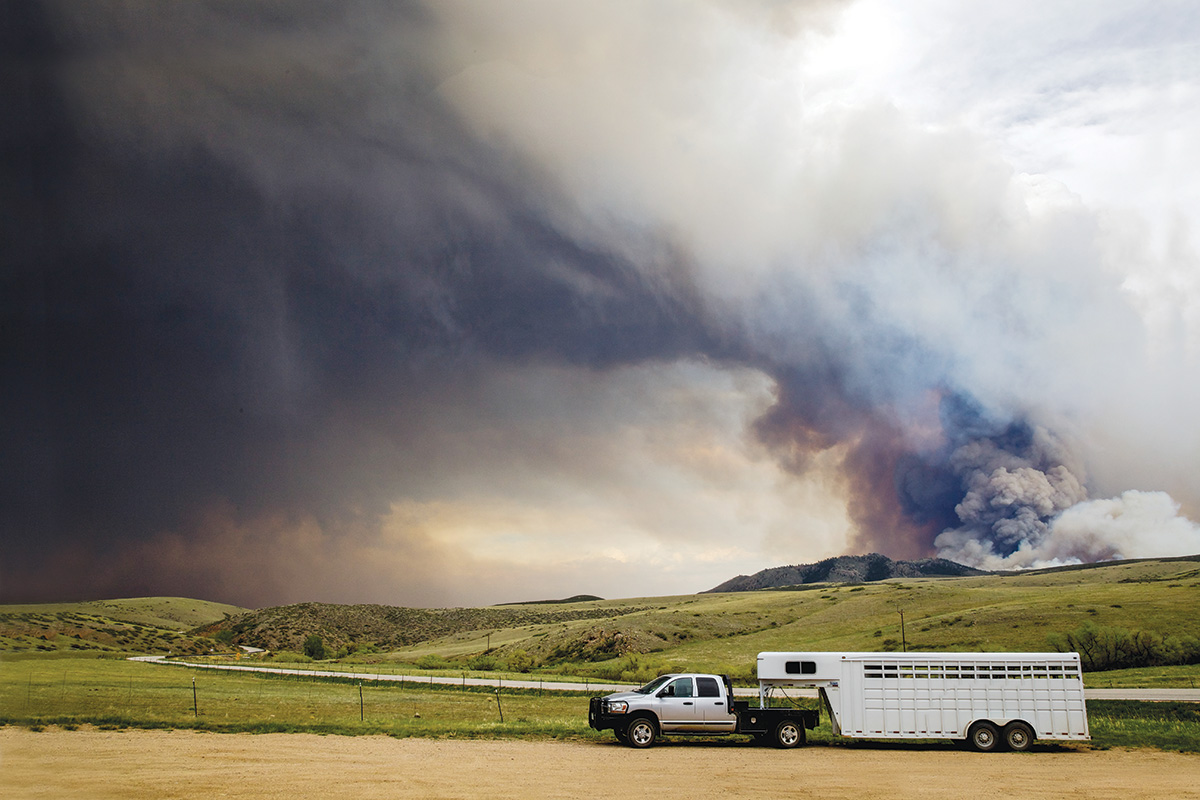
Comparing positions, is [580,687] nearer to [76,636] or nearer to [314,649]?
[314,649]

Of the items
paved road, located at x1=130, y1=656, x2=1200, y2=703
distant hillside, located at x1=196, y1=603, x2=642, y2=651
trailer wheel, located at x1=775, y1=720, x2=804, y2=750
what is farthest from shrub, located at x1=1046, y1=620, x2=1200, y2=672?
distant hillside, located at x1=196, y1=603, x2=642, y2=651

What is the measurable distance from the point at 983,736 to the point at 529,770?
57.4ft

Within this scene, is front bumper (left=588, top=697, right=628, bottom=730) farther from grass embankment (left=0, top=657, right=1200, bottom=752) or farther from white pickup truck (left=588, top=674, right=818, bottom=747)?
grass embankment (left=0, top=657, right=1200, bottom=752)

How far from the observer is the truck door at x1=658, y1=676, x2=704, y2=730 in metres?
29.3

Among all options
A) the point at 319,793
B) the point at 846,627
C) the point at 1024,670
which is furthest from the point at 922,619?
the point at 319,793

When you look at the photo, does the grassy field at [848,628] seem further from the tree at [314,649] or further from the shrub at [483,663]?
the tree at [314,649]

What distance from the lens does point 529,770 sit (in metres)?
23.9

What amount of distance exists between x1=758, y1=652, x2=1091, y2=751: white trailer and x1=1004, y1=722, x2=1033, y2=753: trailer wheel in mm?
33

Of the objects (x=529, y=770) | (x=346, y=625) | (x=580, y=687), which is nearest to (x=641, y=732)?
(x=529, y=770)

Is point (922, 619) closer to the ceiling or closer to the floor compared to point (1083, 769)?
closer to the floor

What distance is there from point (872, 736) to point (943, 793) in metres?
8.76

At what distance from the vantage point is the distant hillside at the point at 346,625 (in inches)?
5851

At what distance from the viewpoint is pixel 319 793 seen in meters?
20.2

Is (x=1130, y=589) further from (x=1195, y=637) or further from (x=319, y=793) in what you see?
(x=319, y=793)
